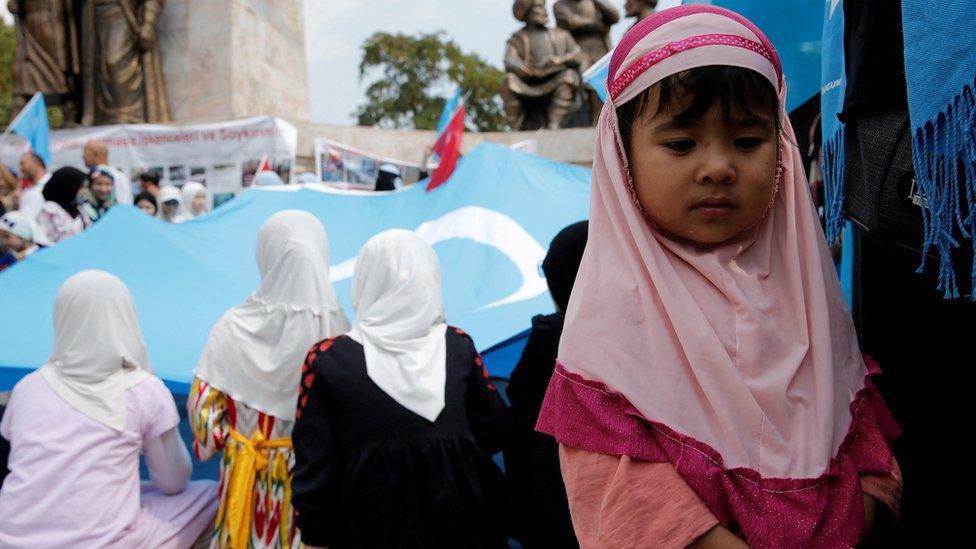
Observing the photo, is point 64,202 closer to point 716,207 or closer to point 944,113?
point 716,207

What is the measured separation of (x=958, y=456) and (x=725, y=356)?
2.29 feet

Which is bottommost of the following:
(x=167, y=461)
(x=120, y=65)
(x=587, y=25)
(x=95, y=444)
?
(x=167, y=461)

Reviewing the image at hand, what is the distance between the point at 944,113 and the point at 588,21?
11.3 meters

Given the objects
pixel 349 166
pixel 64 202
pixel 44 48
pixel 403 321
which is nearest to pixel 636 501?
pixel 403 321

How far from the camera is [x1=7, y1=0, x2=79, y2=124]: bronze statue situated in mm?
Answer: 10016

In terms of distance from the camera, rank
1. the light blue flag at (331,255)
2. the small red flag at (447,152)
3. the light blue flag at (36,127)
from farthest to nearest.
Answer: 1. the light blue flag at (36,127)
2. the small red flag at (447,152)
3. the light blue flag at (331,255)

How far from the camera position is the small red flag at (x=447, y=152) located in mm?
4633

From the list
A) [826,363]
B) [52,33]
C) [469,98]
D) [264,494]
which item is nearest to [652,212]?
[826,363]

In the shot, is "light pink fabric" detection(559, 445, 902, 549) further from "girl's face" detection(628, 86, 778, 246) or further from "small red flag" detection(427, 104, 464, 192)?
"small red flag" detection(427, 104, 464, 192)

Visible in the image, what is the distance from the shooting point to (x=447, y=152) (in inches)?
185

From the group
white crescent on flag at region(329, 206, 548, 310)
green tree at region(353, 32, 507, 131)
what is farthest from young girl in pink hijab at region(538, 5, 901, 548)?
green tree at region(353, 32, 507, 131)

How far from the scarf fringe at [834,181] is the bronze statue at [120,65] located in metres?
10.4

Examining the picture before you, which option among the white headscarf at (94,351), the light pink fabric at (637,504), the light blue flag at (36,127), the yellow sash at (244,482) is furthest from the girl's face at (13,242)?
the light pink fabric at (637,504)

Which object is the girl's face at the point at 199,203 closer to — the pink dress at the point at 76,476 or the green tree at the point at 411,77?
the pink dress at the point at 76,476
